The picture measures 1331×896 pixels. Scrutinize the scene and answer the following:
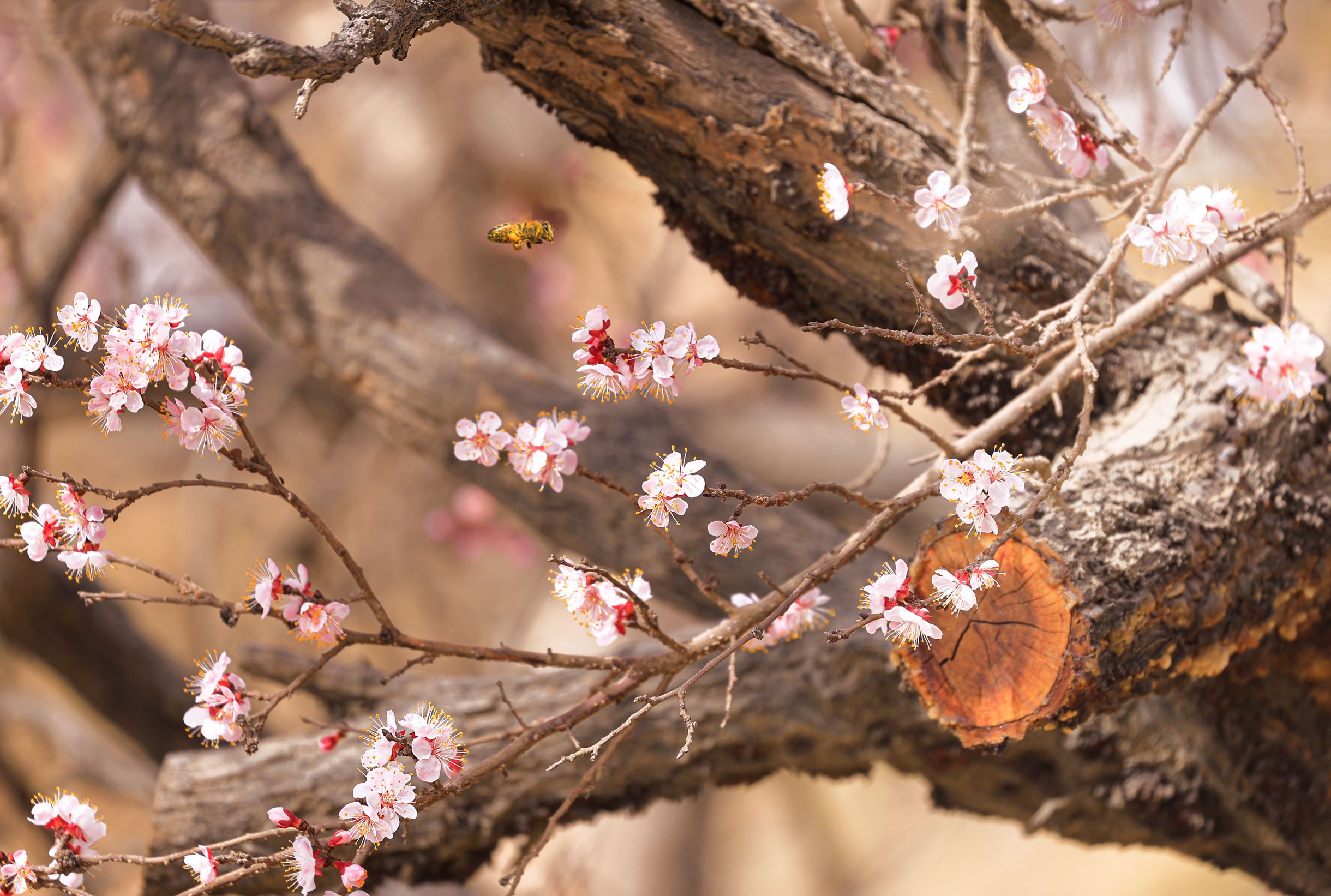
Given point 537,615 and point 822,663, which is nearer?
point 822,663

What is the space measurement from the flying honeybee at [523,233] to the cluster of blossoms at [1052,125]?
0.52 m

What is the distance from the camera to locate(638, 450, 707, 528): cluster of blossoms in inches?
33.9

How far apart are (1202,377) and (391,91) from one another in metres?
3.49

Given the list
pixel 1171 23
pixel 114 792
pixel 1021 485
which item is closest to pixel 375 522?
pixel 114 792

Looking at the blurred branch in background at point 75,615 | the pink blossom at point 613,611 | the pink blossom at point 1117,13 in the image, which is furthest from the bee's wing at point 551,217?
the blurred branch in background at point 75,615

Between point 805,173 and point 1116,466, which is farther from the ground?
point 805,173

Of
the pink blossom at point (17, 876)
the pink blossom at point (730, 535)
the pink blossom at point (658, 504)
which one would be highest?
the pink blossom at point (658, 504)

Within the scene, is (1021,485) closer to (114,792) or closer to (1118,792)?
(1118,792)

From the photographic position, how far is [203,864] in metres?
0.85

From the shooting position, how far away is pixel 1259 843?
1.46m

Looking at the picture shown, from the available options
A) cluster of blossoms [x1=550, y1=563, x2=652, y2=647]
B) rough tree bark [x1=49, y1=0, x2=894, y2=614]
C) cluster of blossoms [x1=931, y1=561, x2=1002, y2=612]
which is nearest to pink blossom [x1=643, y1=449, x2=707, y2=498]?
cluster of blossoms [x1=550, y1=563, x2=652, y2=647]

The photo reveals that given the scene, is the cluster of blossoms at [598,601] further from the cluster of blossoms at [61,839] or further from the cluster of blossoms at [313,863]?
the cluster of blossoms at [61,839]

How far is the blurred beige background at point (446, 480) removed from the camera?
3.08 meters

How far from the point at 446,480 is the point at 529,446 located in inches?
86.8
